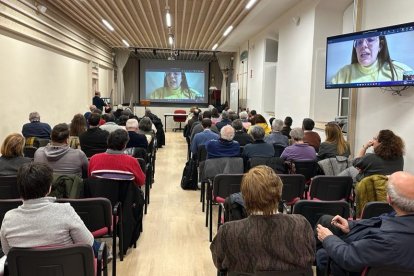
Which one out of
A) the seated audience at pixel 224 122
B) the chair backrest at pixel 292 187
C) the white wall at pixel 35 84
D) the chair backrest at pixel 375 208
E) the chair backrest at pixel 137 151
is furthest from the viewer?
the seated audience at pixel 224 122

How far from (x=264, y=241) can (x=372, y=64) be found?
3.85 m

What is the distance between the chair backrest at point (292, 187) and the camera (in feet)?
12.1

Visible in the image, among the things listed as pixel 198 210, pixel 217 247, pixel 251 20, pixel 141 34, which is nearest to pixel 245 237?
pixel 217 247

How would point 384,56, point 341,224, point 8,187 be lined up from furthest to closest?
1. point 384,56
2. point 8,187
3. point 341,224

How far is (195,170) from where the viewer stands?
6270 millimetres

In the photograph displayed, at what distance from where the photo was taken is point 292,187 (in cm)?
→ 373

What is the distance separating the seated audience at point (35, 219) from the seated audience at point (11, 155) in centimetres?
162

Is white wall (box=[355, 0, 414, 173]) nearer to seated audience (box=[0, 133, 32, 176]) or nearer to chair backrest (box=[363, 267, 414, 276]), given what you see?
chair backrest (box=[363, 267, 414, 276])

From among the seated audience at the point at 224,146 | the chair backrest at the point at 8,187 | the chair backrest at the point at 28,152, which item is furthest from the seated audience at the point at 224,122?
the chair backrest at the point at 8,187

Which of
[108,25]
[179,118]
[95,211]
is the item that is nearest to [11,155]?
[95,211]

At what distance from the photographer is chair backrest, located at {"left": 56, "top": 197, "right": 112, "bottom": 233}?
2.68 m

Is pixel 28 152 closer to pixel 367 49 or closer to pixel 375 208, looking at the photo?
pixel 375 208

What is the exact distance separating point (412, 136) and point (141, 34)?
34.5 ft

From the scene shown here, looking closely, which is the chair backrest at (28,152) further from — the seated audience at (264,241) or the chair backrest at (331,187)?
the seated audience at (264,241)
